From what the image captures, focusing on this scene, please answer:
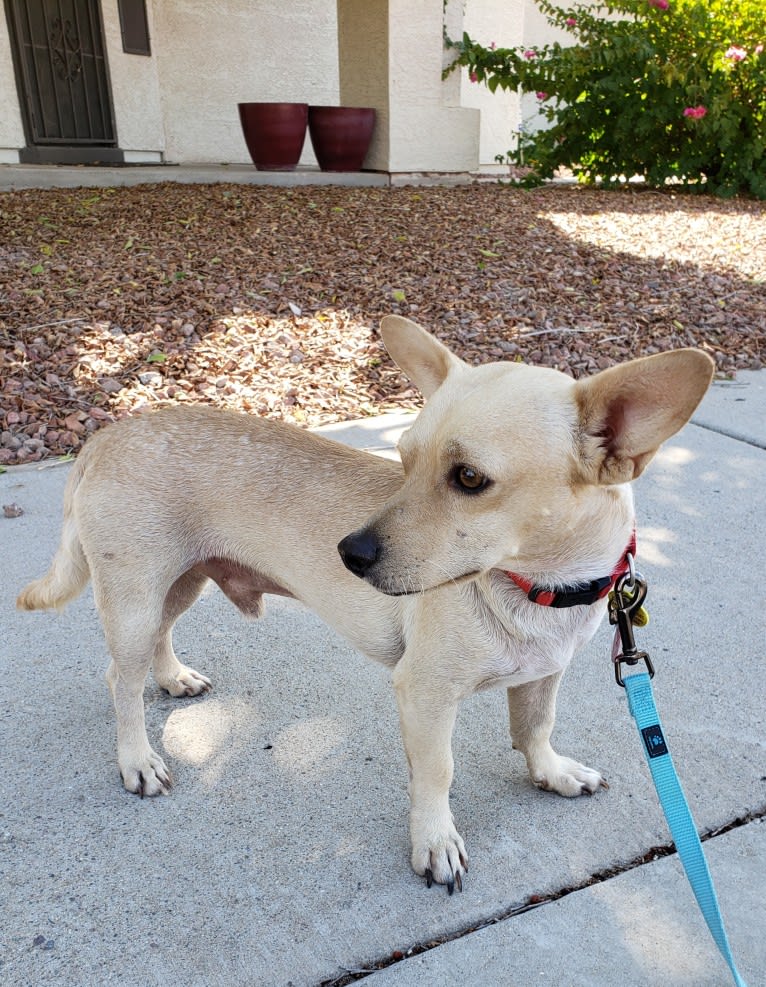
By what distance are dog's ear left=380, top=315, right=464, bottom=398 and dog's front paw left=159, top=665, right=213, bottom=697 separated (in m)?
1.37

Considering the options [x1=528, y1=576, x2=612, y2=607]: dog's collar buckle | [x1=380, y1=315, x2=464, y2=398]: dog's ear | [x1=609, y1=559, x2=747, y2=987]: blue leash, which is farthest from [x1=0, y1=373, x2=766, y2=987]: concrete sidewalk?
[x1=380, y1=315, x2=464, y2=398]: dog's ear

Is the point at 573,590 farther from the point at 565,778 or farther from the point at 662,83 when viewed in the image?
the point at 662,83

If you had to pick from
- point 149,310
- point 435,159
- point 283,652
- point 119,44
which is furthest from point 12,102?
point 283,652

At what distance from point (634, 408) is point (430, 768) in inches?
42.7

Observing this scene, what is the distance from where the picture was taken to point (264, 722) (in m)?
2.82

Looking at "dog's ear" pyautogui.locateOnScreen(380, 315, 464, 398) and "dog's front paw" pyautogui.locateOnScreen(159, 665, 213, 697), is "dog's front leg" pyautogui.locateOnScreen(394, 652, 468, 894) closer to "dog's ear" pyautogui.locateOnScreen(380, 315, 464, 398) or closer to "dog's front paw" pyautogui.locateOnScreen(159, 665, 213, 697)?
"dog's ear" pyautogui.locateOnScreen(380, 315, 464, 398)

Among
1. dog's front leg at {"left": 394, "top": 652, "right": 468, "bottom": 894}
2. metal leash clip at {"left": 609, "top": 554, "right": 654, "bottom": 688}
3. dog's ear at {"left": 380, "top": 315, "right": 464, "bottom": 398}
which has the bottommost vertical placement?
dog's front leg at {"left": 394, "top": 652, "right": 468, "bottom": 894}

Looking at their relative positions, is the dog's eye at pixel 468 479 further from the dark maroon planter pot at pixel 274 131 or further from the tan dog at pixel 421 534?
the dark maroon planter pot at pixel 274 131

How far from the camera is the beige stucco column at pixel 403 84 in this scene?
403 inches

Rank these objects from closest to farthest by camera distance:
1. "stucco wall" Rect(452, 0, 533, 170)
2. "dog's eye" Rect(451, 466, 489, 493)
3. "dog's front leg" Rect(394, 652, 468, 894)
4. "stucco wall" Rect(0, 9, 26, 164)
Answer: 1. "dog's eye" Rect(451, 466, 489, 493)
2. "dog's front leg" Rect(394, 652, 468, 894)
3. "stucco wall" Rect(0, 9, 26, 164)
4. "stucco wall" Rect(452, 0, 533, 170)

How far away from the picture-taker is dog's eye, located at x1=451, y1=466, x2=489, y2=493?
1862mm

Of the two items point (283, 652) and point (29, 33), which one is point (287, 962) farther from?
point (29, 33)

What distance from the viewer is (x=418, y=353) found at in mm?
2328

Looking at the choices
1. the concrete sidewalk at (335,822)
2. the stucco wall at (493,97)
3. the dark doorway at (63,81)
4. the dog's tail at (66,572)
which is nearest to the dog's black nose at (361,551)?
the concrete sidewalk at (335,822)
